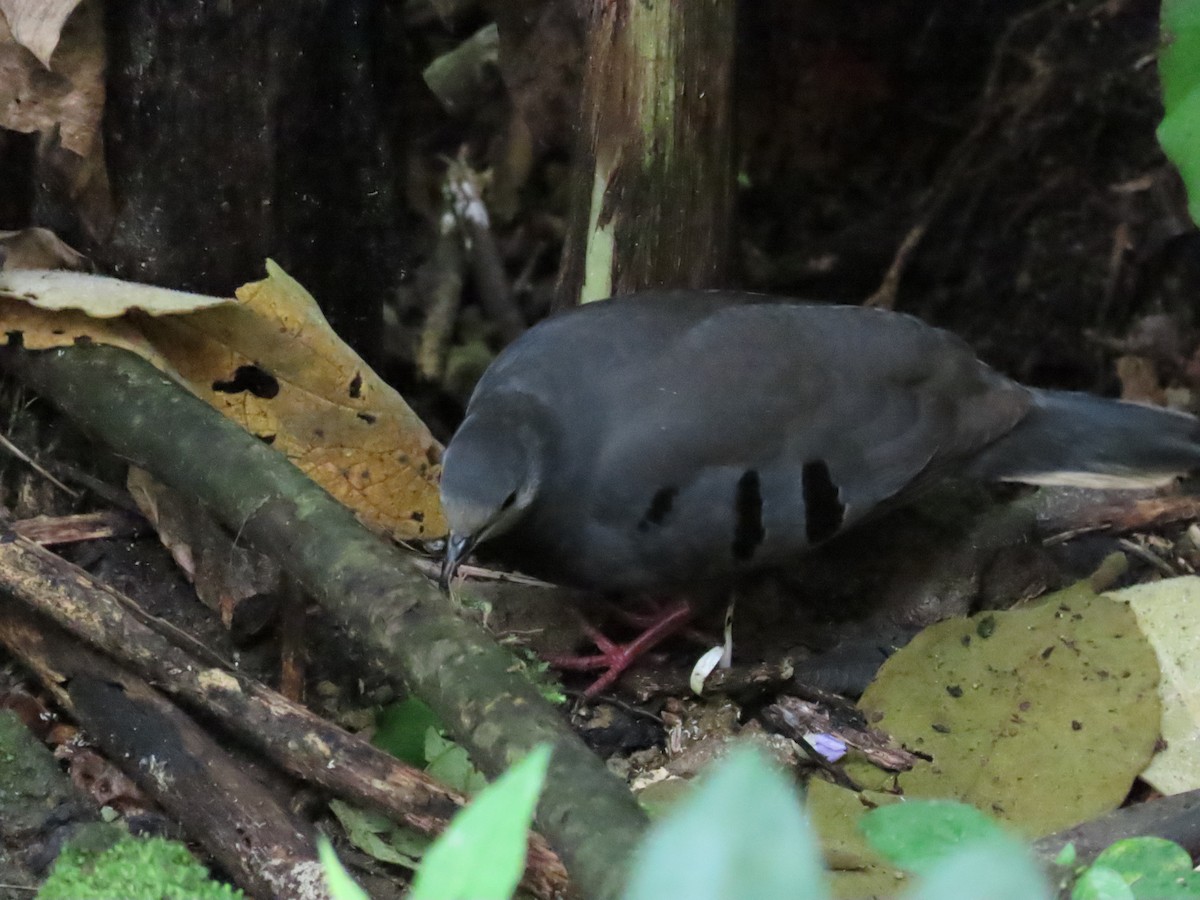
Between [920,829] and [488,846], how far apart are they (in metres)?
0.82

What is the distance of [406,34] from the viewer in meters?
4.02

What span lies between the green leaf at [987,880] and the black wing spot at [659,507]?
2.04 m

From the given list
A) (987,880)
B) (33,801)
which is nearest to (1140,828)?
(987,880)

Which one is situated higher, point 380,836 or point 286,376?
point 286,376

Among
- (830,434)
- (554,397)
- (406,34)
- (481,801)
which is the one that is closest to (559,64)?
(406,34)

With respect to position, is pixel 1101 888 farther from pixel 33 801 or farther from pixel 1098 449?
pixel 1098 449

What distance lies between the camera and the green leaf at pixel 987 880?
2.21 ft

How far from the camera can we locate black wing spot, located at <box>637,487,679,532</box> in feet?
8.98

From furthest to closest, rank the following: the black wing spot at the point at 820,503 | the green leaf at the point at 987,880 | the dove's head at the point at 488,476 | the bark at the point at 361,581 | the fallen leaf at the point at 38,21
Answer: the black wing spot at the point at 820,503 < the fallen leaf at the point at 38,21 < the dove's head at the point at 488,476 < the bark at the point at 361,581 < the green leaf at the point at 987,880

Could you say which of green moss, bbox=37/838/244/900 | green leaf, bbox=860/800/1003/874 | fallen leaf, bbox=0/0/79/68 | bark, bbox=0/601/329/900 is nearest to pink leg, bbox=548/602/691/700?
bark, bbox=0/601/329/900

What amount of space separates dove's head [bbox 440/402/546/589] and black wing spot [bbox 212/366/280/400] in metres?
0.55

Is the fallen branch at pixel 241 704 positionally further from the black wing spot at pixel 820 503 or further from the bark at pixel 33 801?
the black wing spot at pixel 820 503

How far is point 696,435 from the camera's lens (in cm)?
275

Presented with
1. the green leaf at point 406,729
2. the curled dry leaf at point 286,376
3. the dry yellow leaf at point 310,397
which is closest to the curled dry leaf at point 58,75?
the curled dry leaf at point 286,376
